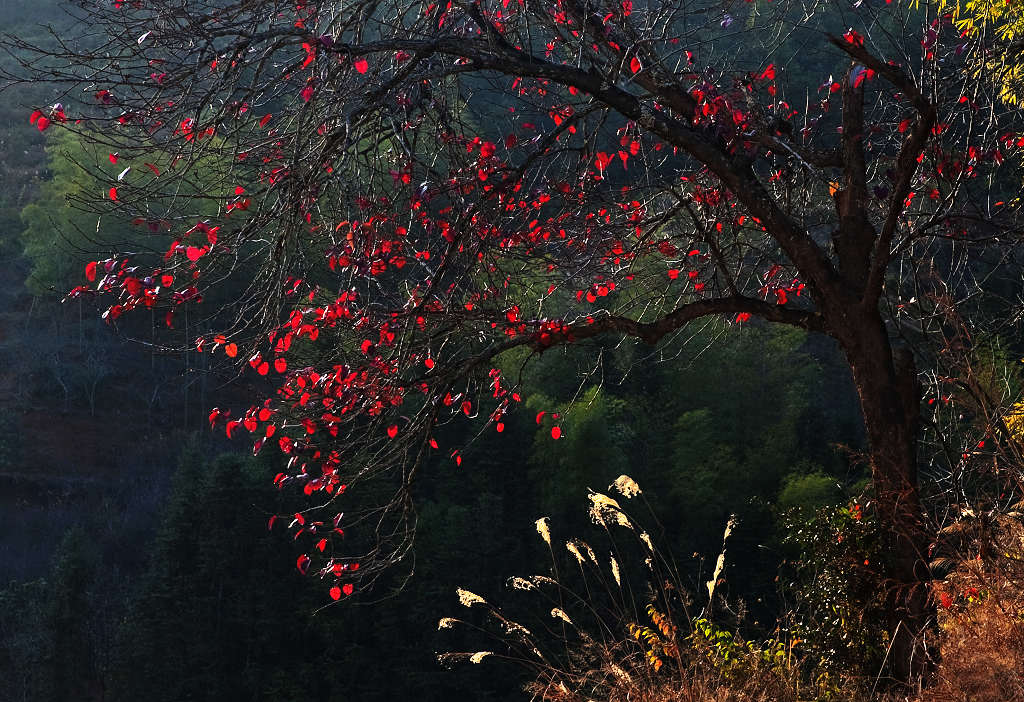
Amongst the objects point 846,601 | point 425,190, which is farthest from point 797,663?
point 425,190

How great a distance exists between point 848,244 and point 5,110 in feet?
134

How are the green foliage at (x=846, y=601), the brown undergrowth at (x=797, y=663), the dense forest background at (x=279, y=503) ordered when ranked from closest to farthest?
the brown undergrowth at (x=797, y=663), the green foliage at (x=846, y=601), the dense forest background at (x=279, y=503)

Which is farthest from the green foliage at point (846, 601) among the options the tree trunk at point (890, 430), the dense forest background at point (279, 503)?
the dense forest background at point (279, 503)

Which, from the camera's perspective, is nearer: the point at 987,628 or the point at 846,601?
Answer: the point at 987,628

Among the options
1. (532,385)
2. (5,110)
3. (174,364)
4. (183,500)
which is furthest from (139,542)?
(5,110)

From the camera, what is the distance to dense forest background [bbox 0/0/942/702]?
1898 cm

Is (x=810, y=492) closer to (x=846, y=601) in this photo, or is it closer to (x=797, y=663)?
(x=846, y=601)

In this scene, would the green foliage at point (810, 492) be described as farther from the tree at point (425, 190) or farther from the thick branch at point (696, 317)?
the thick branch at point (696, 317)

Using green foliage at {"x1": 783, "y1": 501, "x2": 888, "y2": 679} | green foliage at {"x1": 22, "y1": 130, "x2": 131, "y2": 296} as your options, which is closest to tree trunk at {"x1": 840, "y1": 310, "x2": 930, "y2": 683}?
green foliage at {"x1": 783, "y1": 501, "x2": 888, "y2": 679}

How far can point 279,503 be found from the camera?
19.8 m

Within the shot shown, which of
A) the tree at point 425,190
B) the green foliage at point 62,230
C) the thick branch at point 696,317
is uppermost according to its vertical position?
the green foliage at point 62,230

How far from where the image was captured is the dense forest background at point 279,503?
18984 millimetres

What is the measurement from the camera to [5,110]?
37.8m

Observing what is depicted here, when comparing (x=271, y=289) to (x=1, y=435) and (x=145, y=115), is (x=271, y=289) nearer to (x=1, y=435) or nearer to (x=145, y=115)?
(x=145, y=115)
